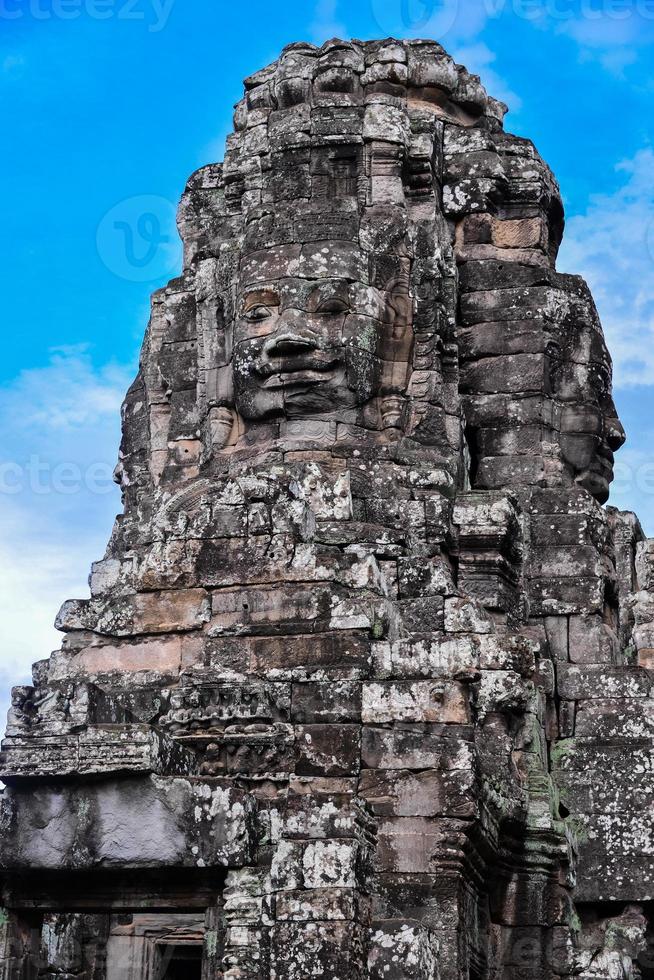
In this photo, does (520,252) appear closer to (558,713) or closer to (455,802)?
(558,713)

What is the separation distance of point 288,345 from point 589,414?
3.88m

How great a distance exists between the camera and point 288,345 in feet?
A: 71.2

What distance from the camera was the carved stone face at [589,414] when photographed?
2306cm

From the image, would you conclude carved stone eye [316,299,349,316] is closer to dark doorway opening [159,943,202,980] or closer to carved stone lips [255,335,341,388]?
carved stone lips [255,335,341,388]

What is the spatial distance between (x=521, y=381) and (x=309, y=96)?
169 inches

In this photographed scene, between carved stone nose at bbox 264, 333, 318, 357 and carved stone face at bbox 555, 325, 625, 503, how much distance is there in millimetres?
3405

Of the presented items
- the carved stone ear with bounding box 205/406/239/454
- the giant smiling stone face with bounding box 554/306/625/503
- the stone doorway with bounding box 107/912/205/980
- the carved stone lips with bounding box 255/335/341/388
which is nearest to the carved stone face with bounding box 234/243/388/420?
the carved stone lips with bounding box 255/335/341/388

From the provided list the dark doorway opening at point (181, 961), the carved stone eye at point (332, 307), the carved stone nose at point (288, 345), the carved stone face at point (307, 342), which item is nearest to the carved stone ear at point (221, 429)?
the carved stone face at point (307, 342)

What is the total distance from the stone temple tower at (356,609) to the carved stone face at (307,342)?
0.04 meters

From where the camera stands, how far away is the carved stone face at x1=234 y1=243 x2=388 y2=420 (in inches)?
858

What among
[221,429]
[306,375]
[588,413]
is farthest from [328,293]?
[588,413]

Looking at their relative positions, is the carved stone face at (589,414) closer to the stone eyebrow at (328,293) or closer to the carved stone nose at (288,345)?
the stone eyebrow at (328,293)

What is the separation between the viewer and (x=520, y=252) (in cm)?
2400

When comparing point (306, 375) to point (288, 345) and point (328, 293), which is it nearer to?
point (288, 345)
